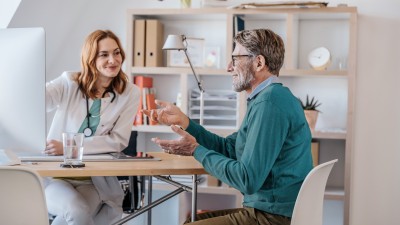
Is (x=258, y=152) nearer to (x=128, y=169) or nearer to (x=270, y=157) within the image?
(x=270, y=157)

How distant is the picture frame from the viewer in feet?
14.6

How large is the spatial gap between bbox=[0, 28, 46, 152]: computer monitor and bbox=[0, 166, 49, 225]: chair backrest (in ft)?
1.78

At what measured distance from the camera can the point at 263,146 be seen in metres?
2.21

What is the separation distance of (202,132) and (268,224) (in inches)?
24.5

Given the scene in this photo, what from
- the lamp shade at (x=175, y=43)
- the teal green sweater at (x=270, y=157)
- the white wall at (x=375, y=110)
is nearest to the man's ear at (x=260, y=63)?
the teal green sweater at (x=270, y=157)

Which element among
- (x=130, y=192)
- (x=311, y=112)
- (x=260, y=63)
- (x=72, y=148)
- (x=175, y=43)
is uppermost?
(x=175, y=43)

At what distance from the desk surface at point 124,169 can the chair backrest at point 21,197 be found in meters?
0.43

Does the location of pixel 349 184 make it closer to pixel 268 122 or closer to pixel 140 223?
pixel 140 223

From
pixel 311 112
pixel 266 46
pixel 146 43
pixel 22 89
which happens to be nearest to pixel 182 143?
pixel 266 46

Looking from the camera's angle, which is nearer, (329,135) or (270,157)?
(270,157)

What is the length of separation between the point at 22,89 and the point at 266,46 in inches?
35.9

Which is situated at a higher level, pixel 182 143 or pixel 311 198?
pixel 182 143

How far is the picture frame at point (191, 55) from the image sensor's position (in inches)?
175

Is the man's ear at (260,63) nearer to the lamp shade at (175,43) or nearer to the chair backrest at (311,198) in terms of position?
the chair backrest at (311,198)
